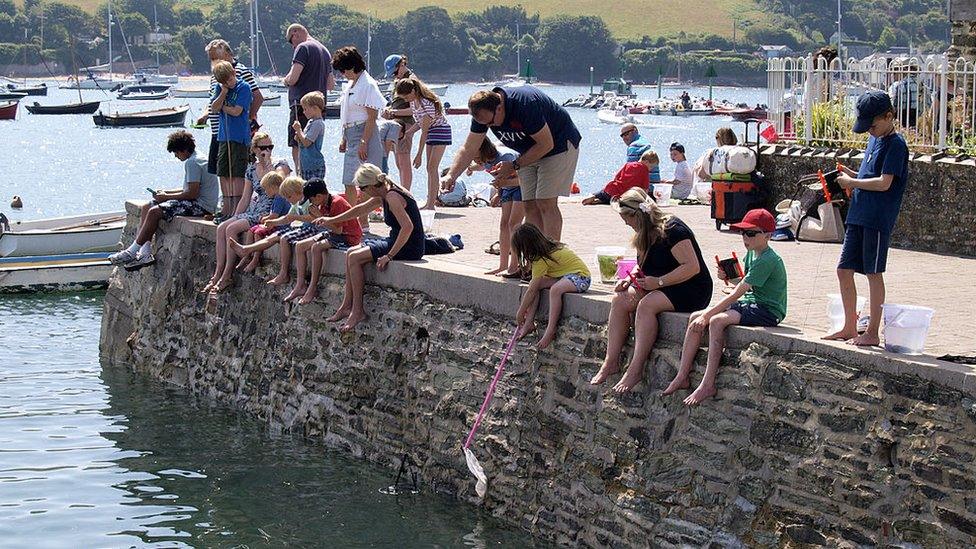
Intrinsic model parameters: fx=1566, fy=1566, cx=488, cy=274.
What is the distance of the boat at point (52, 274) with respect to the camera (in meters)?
24.2

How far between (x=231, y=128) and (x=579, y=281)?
6.16 meters

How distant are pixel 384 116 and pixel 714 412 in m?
7.92

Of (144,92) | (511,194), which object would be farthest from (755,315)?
(144,92)

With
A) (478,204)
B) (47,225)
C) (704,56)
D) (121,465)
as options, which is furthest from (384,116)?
(704,56)

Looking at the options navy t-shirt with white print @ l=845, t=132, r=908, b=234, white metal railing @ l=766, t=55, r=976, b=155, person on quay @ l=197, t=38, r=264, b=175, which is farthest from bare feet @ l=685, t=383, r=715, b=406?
person on quay @ l=197, t=38, r=264, b=175

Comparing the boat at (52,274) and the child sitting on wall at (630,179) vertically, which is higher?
the child sitting on wall at (630,179)

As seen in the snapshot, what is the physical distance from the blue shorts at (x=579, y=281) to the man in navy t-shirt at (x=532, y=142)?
1010 mm

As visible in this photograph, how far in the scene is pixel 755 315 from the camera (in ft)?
31.0

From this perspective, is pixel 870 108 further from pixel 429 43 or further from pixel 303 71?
pixel 429 43

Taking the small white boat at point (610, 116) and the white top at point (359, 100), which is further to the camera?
the small white boat at point (610, 116)

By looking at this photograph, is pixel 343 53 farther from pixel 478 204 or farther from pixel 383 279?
pixel 478 204

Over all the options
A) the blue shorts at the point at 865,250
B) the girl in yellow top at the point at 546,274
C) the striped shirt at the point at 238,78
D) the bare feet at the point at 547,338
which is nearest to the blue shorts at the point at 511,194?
the girl in yellow top at the point at 546,274

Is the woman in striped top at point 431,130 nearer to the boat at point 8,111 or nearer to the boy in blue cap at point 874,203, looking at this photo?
the boy in blue cap at point 874,203

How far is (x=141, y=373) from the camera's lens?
17.5 metres
